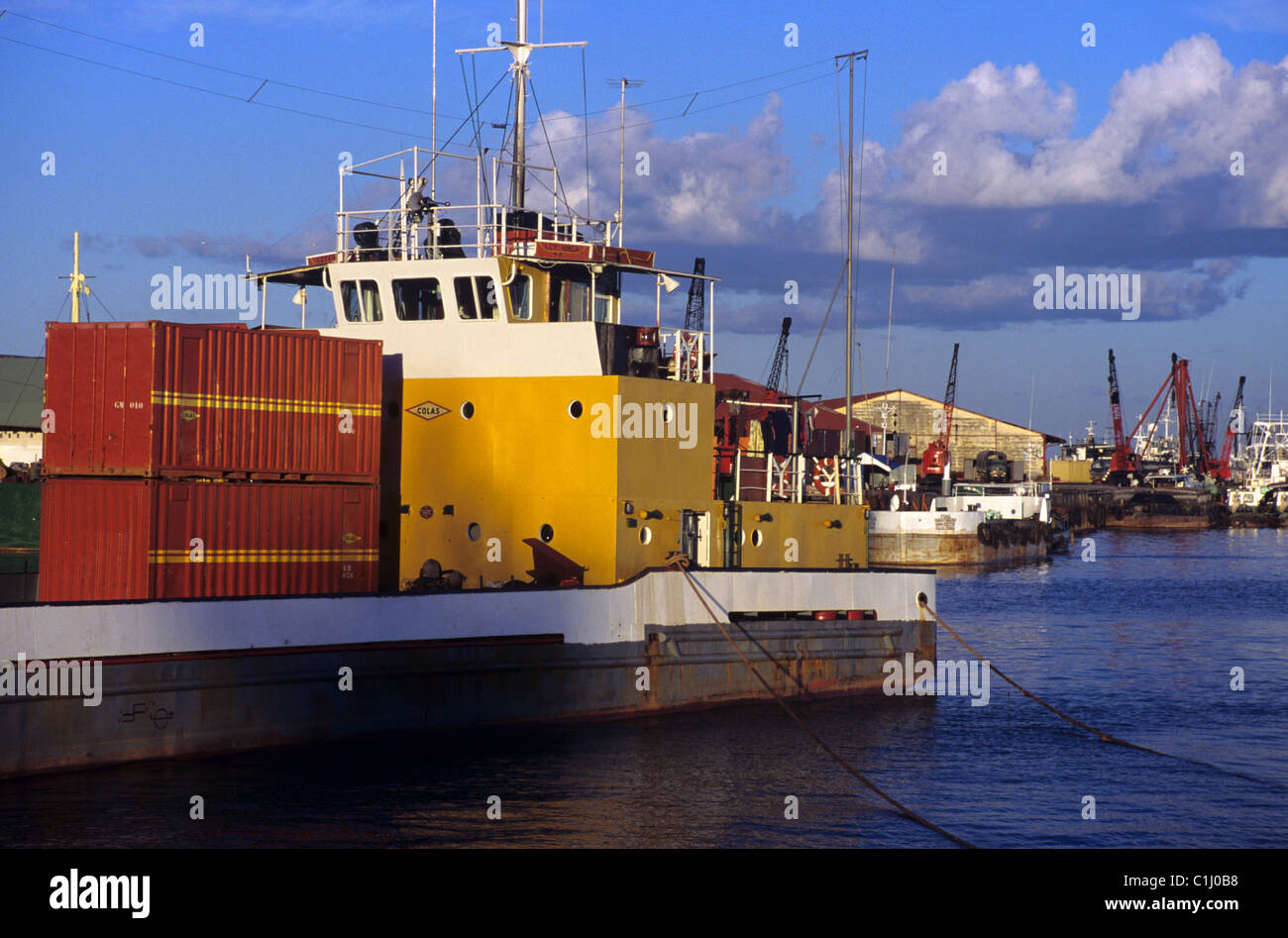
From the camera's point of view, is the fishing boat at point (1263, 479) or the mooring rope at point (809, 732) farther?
the fishing boat at point (1263, 479)

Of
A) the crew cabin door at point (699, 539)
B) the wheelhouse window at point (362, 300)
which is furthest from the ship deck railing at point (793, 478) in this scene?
the wheelhouse window at point (362, 300)

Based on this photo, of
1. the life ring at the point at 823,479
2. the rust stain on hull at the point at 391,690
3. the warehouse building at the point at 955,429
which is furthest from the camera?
the warehouse building at the point at 955,429

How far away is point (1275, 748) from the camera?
21.8 meters

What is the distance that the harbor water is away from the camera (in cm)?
1495

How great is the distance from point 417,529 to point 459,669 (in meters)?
3.07

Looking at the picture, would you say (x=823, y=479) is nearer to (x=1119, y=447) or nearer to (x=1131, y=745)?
(x=1131, y=745)

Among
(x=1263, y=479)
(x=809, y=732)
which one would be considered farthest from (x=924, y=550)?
(x=1263, y=479)

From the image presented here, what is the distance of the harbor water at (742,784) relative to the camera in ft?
49.1

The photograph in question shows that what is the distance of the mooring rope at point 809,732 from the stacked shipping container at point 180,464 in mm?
5546

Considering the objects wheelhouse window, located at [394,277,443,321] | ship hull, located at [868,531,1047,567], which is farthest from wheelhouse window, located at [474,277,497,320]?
ship hull, located at [868,531,1047,567]

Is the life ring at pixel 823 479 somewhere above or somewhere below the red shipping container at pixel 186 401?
below

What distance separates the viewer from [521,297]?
68.1 ft

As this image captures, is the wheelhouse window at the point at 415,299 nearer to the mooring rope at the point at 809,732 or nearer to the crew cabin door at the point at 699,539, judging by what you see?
the crew cabin door at the point at 699,539
